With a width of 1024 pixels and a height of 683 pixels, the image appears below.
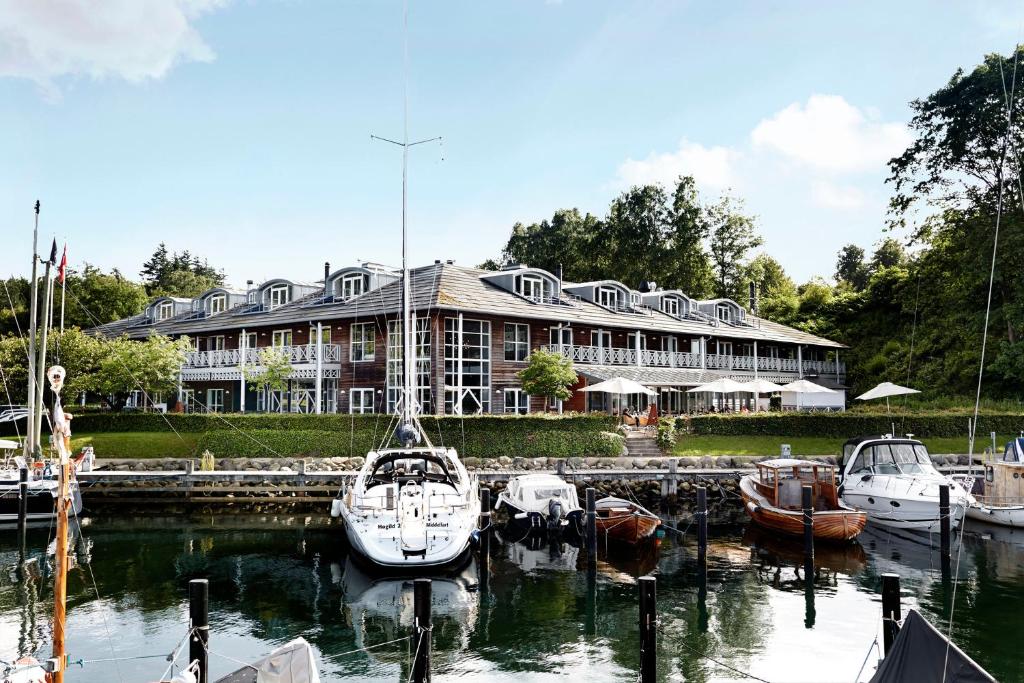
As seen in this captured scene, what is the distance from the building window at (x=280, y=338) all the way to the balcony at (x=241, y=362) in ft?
2.91

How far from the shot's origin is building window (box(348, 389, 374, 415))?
1515 inches

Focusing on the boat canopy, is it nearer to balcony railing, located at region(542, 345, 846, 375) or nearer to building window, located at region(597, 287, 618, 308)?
balcony railing, located at region(542, 345, 846, 375)

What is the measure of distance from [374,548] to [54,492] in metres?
14.1

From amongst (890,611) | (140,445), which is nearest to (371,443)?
(140,445)

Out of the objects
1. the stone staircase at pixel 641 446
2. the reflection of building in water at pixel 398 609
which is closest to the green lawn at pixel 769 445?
the stone staircase at pixel 641 446

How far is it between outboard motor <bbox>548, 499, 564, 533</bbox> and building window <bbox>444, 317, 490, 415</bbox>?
43.1 ft

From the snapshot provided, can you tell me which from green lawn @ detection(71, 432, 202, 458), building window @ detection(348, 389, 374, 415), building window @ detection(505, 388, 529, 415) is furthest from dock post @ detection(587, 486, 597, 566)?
green lawn @ detection(71, 432, 202, 458)

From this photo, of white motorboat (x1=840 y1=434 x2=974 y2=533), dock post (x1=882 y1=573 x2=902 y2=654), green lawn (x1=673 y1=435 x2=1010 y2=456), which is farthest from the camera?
green lawn (x1=673 y1=435 x2=1010 y2=456)

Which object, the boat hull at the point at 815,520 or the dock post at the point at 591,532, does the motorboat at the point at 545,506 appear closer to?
the dock post at the point at 591,532

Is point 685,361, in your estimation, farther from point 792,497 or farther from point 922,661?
point 922,661

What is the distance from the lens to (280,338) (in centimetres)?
4356

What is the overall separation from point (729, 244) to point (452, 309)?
132 ft

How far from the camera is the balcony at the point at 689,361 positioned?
41.8 meters

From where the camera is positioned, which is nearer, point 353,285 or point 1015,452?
point 1015,452
